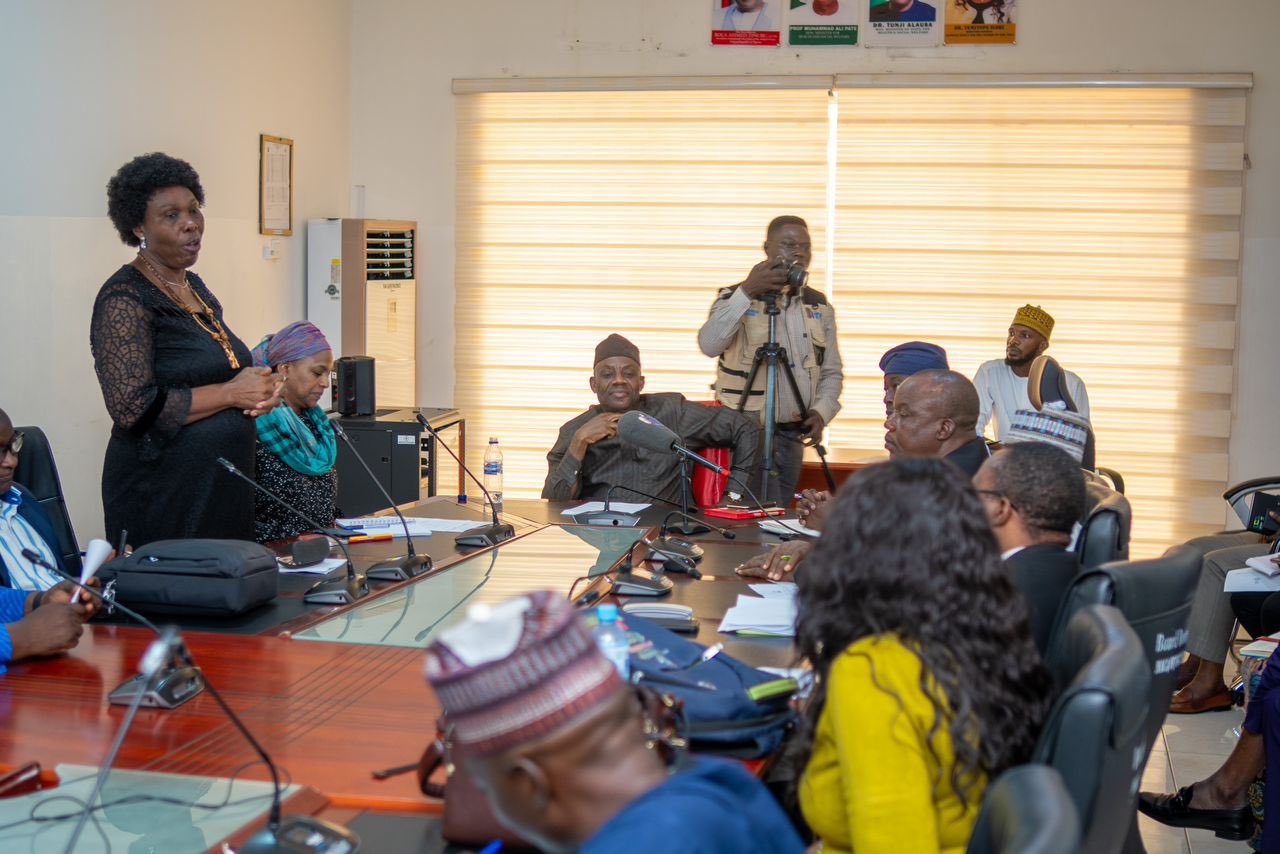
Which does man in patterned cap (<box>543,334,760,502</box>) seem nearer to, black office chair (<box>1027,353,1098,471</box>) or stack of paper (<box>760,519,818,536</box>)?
stack of paper (<box>760,519,818,536</box>)

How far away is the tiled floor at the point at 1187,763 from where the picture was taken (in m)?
3.39

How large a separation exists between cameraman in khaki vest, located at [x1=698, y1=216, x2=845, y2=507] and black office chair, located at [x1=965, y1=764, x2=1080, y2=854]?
3649mm

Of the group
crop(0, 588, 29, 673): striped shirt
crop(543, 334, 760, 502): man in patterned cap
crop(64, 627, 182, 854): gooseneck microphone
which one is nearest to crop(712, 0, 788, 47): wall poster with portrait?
crop(543, 334, 760, 502): man in patterned cap

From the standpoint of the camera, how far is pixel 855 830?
1.55m

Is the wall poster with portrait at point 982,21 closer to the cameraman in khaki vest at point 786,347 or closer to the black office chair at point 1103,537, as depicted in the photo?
the cameraman in khaki vest at point 786,347

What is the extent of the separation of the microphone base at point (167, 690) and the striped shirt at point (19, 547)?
30.3 inches

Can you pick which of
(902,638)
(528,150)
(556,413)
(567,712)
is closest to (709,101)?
(528,150)

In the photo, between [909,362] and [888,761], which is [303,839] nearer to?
[888,761]

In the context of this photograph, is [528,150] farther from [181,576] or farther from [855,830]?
[855,830]

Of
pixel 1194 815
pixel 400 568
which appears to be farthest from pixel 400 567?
pixel 1194 815

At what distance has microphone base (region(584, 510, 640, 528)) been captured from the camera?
3.86 m

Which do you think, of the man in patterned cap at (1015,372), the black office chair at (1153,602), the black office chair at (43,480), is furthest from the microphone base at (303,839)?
the man in patterned cap at (1015,372)

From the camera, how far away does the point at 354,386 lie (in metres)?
5.73

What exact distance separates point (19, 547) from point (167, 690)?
92cm
